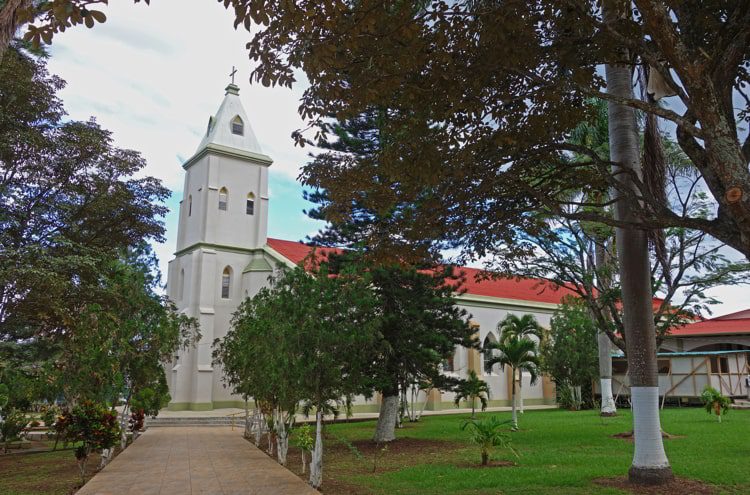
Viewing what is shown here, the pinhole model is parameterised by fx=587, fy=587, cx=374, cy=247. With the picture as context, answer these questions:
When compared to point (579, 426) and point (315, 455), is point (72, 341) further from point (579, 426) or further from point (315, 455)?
point (579, 426)

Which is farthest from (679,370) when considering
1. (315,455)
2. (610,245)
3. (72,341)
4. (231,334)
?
(72,341)

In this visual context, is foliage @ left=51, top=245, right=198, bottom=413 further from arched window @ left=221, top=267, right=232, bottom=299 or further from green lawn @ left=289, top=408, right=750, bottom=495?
arched window @ left=221, top=267, right=232, bottom=299

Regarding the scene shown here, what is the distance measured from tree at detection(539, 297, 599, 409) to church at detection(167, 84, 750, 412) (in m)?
1.99

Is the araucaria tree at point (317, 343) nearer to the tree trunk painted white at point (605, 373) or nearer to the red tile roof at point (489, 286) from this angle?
the tree trunk painted white at point (605, 373)

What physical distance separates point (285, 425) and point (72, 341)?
4872mm

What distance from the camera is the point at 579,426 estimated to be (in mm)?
17969

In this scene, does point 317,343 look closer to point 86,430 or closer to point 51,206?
point 86,430

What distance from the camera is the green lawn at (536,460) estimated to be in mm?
8766

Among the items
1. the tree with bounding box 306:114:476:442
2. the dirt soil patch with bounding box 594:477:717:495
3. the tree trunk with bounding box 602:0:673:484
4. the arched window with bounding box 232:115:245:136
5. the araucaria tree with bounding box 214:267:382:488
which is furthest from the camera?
the arched window with bounding box 232:115:245:136

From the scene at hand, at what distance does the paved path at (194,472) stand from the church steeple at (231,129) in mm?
18938

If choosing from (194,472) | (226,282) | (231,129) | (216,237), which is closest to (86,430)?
(194,472)

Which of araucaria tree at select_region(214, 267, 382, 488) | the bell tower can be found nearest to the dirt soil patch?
araucaria tree at select_region(214, 267, 382, 488)

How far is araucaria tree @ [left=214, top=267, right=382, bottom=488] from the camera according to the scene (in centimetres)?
954

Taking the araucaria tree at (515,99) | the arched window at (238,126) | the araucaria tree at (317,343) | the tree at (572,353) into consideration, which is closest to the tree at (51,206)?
the araucaria tree at (317,343)
